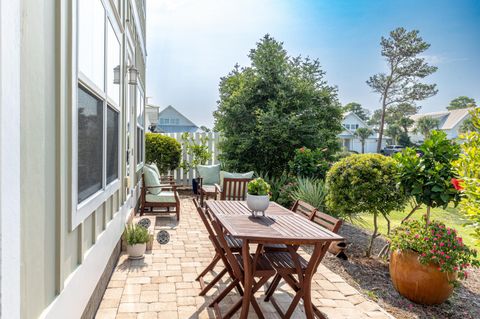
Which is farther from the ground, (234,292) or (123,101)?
(123,101)

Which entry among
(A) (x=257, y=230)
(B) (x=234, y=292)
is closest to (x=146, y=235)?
(B) (x=234, y=292)

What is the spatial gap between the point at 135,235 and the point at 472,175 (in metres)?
3.83

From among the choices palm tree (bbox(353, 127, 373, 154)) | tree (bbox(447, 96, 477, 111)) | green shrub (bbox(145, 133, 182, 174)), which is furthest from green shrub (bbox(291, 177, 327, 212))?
tree (bbox(447, 96, 477, 111))

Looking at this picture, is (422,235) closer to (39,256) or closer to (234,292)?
(234,292)

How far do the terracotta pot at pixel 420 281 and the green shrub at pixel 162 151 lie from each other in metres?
8.15

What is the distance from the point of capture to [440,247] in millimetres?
3572

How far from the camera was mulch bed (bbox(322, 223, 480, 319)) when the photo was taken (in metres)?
3.58

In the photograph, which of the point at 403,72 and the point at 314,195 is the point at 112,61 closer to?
the point at 314,195

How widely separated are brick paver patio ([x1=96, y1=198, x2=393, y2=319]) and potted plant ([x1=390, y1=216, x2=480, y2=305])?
1.95ft

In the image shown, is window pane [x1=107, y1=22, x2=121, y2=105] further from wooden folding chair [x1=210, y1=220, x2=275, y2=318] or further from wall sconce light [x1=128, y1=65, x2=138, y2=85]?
wooden folding chair [x1=210, y1=220, x2=275, y2=318]

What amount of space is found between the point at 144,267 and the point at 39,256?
281 centimetres

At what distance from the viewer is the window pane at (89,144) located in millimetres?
2312

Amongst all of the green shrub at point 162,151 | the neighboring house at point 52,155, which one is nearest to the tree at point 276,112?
the green shrub at point 162,151

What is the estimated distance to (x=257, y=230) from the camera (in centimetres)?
299
